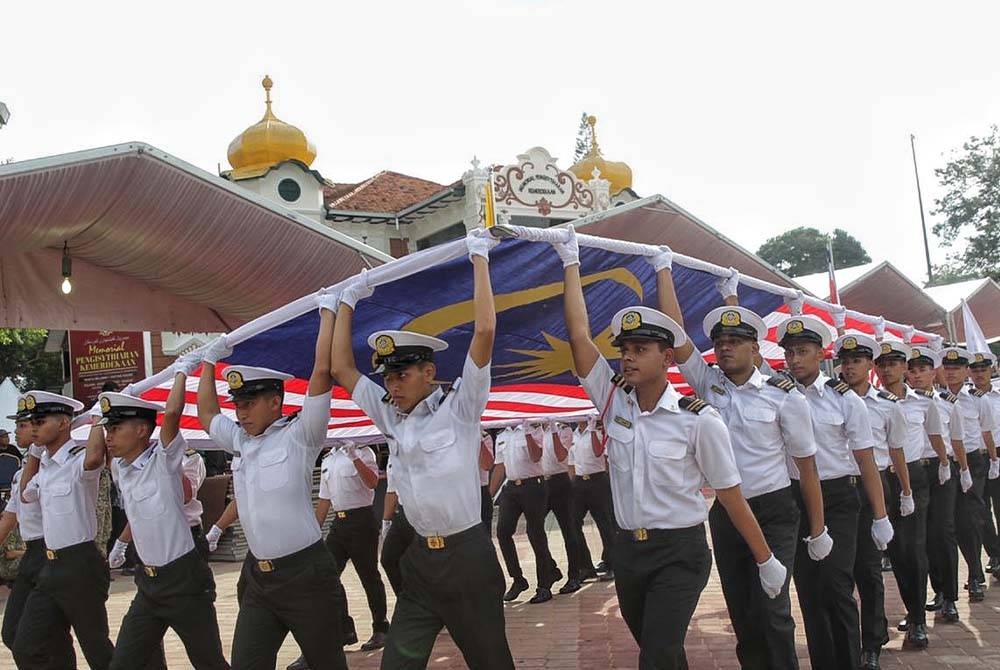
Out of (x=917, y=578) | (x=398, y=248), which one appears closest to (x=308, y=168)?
(x=398, y=248)

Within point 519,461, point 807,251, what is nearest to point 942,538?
point 519,461

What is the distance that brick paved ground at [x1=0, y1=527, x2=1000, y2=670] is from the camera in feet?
18.2

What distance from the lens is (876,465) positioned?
17.5ft

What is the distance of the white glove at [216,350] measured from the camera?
4.57 metres

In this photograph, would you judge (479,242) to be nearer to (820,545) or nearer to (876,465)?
(820,545)

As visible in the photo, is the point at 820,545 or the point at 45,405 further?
the point at 45,405

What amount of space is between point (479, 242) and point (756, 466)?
1689mm

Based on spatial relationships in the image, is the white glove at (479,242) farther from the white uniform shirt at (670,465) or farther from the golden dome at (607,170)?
the golden dome at (607,170)

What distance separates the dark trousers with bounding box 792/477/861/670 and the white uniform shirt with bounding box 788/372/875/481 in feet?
0.90

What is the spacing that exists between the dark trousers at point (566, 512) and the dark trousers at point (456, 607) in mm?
5453

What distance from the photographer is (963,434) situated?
710 cm

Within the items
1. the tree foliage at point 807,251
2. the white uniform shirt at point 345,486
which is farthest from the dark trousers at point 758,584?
the tree foliage at point 807,251

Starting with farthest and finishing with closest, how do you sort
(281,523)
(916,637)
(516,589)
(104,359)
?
(104,359)
(516,589)
(916,637)
(281,523)


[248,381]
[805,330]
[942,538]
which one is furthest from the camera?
[942,538]
